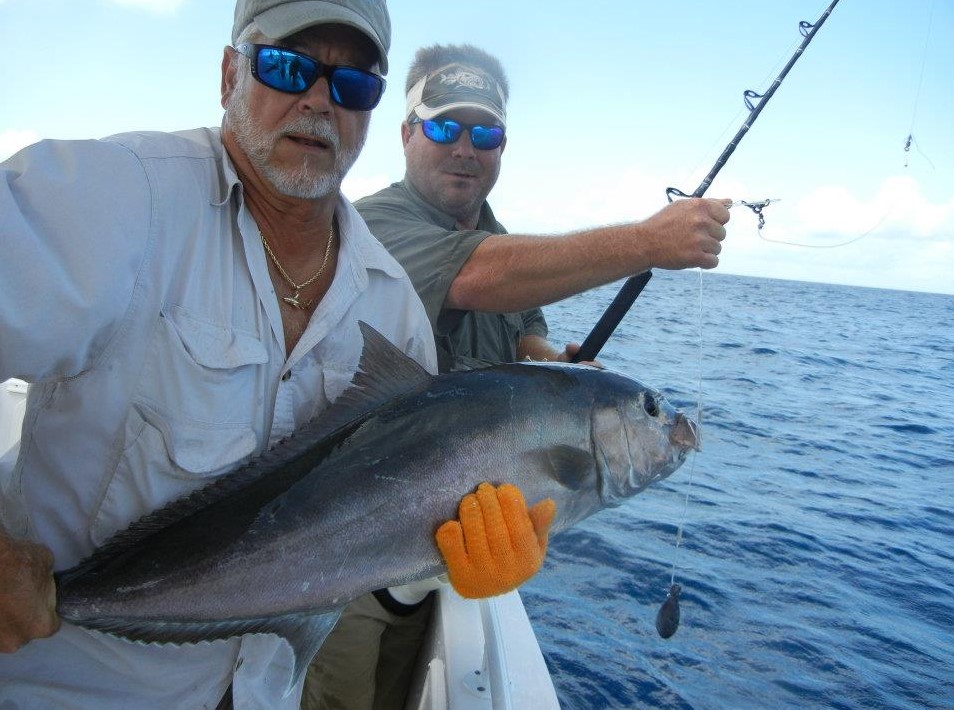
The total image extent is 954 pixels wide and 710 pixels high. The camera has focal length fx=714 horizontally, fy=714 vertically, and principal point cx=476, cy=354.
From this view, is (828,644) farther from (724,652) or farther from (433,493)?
(433,493)

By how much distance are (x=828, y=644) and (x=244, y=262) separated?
16.3 feet

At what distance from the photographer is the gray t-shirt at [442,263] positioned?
2859 millimetres

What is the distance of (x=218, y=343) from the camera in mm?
1805

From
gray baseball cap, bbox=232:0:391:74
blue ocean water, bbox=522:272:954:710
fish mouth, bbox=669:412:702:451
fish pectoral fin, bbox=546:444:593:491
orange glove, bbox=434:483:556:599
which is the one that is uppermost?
gray baseball cap, bbox=232:0:391:74

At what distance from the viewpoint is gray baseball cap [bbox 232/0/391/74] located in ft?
6.35

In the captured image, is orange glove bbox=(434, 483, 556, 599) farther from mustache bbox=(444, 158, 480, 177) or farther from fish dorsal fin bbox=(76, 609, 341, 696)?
mustache bbox=(444, 158, 480, 177)

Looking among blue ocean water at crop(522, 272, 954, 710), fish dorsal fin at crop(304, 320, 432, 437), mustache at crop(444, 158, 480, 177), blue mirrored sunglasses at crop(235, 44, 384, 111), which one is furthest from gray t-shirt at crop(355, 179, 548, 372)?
blue ocean water at crop(522, 272, 954, 710)

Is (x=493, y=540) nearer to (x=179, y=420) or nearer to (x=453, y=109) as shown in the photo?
(x=179, y=420)

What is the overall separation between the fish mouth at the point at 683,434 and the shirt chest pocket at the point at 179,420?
123 centimetres

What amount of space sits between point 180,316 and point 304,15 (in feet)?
2.90

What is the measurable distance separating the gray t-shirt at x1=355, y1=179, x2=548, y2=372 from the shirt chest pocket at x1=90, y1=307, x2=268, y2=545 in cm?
77

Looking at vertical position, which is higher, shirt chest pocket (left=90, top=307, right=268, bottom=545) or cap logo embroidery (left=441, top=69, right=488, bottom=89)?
cap logo embroidery (left=441, top=69, right=488, bottom=89)

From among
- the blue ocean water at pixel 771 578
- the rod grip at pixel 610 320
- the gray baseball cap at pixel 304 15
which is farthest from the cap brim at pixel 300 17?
the blue ocean water at pixel 771 578

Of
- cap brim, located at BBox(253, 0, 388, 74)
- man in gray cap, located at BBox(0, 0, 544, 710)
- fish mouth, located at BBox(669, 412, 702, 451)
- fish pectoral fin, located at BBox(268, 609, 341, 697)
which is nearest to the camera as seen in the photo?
man in gray cap, located at BBox(0, 0, 544, 710)
